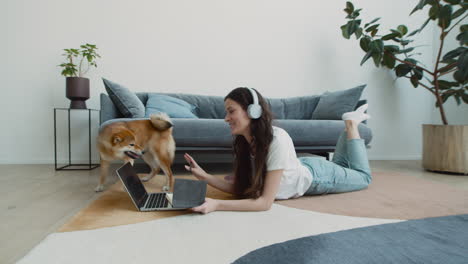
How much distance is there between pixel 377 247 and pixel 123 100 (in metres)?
2.16

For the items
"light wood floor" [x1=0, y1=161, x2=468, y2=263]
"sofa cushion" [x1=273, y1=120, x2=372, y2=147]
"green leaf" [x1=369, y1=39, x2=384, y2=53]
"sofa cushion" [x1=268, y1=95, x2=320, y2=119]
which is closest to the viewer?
"light wood floor" [x1=0, y1=161, x2=468, y2=263]

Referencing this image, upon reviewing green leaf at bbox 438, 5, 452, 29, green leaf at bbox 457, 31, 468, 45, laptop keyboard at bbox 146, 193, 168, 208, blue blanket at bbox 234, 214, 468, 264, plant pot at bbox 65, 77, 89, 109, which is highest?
green leaf at bbox 438, 5, 452, 29

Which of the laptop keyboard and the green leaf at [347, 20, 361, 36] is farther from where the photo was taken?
the green leaf at [347, 20, 361, 36]

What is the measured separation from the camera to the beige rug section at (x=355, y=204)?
1188 mm

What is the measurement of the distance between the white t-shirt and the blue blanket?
0.39 metres

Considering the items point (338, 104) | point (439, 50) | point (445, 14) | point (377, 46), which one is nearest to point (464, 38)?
point (445, 14)

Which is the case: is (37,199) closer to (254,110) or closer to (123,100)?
(123,100)

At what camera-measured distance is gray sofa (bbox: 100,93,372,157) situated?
2.22 meters

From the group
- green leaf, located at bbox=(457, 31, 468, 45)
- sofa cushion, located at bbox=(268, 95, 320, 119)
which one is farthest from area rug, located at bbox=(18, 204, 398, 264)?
green leaf, located at bbox=(457, 31, 468, 45)

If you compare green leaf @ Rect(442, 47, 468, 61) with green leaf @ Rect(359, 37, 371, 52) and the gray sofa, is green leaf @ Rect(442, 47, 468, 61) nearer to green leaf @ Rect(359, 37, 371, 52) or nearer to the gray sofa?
green leaf @ Rect(359, 37, 371, 52)

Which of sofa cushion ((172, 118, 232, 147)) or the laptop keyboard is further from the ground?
sofa cushion ((172, 118, 232, 147))

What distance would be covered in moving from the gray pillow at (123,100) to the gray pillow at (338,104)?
6.56 feet

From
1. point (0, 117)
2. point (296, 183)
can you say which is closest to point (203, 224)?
point (296, 183)

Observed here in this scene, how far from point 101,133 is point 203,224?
96cm
